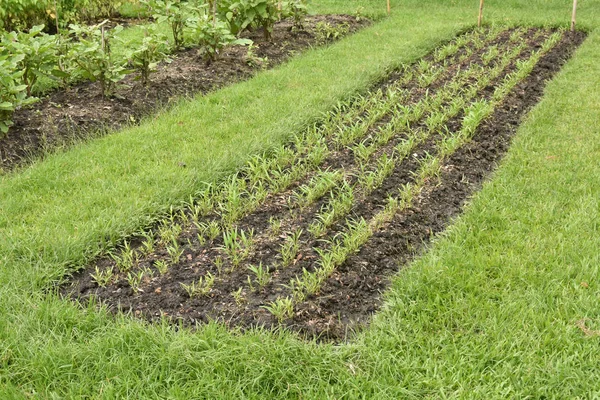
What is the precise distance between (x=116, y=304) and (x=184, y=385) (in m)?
0.82

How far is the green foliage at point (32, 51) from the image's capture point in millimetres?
5738

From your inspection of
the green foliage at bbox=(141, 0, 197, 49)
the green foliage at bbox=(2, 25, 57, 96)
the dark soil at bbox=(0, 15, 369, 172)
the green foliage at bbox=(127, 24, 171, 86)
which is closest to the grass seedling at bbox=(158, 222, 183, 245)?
the dark soil at bbox=(0, 15, 369, 172)

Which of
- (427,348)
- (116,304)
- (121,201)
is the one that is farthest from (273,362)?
(121,201)

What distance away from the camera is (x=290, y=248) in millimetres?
3986

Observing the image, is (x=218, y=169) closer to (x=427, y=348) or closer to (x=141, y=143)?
(x=141, y=143)

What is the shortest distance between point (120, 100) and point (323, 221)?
3.29 metres

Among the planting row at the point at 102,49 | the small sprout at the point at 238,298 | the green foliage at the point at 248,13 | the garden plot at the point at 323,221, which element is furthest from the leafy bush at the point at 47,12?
the small sprout at the point at 238,298

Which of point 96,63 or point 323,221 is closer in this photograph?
point 323,221

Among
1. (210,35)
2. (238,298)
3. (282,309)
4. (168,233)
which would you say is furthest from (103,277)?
(210,35)

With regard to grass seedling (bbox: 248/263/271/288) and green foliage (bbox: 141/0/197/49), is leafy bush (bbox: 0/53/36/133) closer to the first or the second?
green foliage (bbox: 141/0/197/49)

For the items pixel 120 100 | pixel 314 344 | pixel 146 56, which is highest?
pixel 146 56

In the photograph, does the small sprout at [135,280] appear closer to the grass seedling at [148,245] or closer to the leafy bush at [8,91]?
the grass seedling at [148,245]

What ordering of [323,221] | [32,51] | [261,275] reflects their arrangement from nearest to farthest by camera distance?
[261,275]
[323,221]
[32,51]

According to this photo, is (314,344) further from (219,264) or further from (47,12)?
(47,12)
